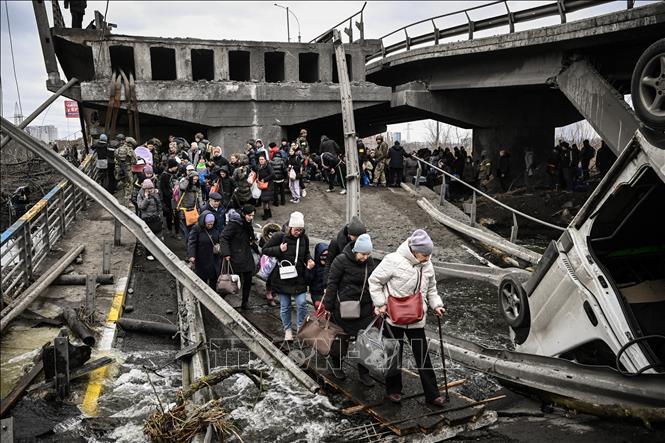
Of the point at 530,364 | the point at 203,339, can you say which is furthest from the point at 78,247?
the point at 530,364

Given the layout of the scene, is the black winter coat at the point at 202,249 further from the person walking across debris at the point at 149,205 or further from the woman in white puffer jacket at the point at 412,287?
the woman in white puffer jacket at the point at 412,287

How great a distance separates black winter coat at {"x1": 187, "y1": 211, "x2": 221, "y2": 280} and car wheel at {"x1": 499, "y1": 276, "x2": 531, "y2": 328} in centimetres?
476

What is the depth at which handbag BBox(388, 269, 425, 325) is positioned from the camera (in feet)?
17.6

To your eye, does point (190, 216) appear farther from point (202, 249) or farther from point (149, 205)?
point (202, 249)

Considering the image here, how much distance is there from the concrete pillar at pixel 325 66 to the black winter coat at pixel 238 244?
14868mm

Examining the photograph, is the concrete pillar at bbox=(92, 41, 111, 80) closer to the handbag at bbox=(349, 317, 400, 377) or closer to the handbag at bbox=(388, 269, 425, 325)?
the handbag at bbox=(349, 317, 400, 377)

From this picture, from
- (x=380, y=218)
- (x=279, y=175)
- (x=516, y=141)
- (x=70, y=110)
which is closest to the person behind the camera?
(x=279, y=175)

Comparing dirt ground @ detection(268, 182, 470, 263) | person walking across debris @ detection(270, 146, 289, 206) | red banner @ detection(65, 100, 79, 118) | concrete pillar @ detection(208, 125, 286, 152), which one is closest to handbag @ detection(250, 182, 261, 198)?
dirt ground @ detection(268, 182, 470, 263)

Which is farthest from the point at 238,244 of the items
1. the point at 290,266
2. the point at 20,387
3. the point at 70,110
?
the point at 70,110

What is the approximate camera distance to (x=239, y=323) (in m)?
5.84

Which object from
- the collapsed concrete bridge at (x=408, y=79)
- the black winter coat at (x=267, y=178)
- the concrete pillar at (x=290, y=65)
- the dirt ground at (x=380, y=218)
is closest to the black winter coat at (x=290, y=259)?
the dirt ground at (x=380, y=218)

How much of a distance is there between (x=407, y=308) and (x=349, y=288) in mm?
874

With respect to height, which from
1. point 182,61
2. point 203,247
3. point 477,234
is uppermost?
point 182,61

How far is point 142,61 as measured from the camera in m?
20.1
